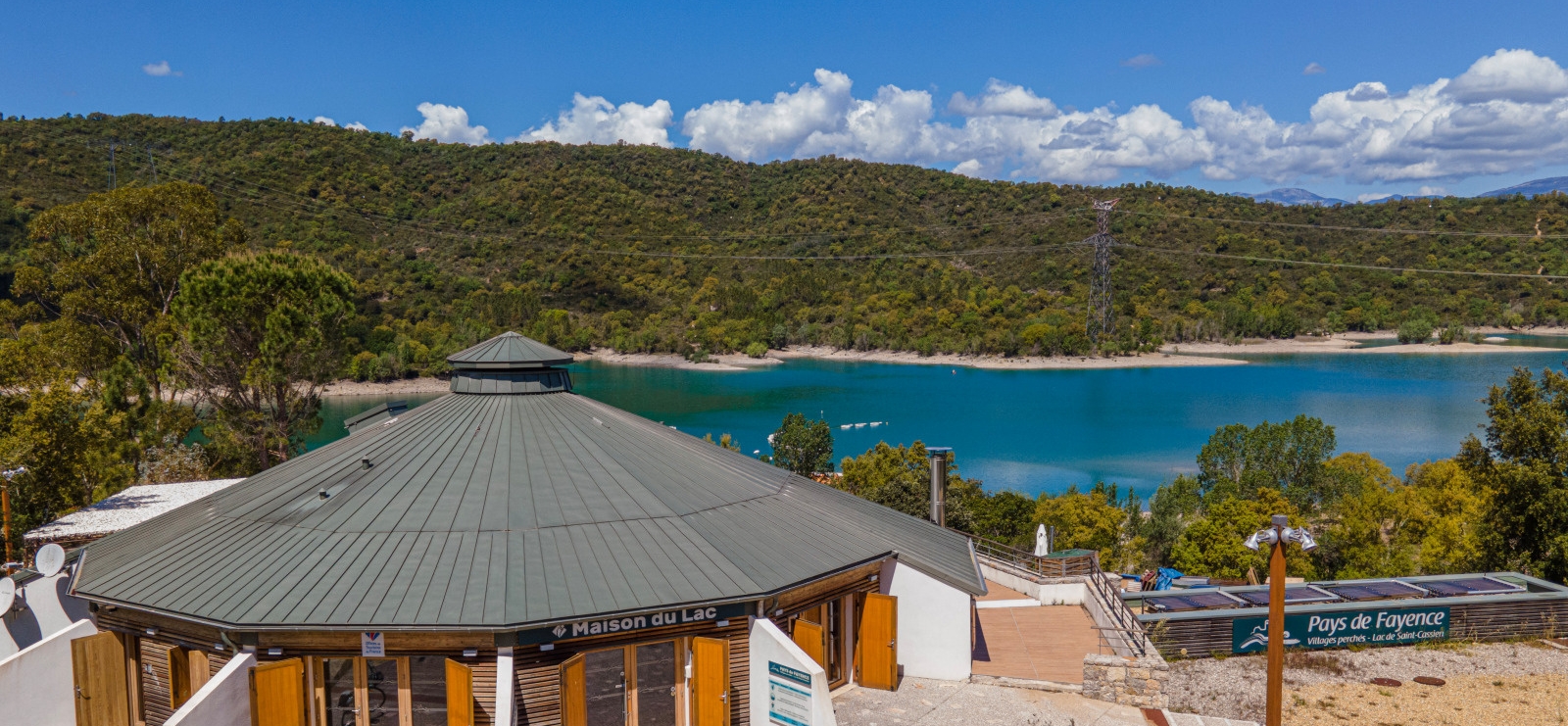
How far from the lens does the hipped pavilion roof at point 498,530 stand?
1047 cm

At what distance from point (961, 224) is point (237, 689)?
16458 centimetres

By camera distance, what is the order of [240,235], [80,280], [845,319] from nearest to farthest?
[80,280], [240,235], [845,319]

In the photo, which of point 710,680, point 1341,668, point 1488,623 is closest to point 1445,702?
point 1341,668

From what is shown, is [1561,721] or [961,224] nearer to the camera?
[1561,721]

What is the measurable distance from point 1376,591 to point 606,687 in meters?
16.9

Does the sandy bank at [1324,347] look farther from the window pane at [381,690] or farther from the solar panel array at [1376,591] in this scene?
the window pane at [381,690]

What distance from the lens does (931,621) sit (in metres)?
13.6

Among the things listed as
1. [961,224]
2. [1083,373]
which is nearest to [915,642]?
[1083,373]

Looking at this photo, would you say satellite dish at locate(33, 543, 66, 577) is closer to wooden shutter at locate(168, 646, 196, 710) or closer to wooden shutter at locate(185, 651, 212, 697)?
wooden shutter at locate(168, 646, 196, 710)

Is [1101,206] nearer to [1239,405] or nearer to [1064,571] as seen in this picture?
[1239,405]

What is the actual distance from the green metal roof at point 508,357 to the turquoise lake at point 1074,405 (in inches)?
1726

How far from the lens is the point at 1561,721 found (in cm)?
1400

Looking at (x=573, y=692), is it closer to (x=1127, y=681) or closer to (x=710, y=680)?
(x=710, y=680)

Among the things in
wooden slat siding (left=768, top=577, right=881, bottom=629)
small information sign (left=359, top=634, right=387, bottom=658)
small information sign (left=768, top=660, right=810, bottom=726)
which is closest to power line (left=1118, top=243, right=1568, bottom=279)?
wooden slat siding (left=768, top=577, right=881, bottom=629)
